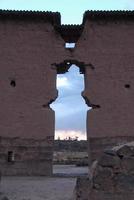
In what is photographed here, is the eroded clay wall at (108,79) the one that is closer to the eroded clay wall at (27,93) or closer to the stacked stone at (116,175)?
the eroded clay wall at (27,93)

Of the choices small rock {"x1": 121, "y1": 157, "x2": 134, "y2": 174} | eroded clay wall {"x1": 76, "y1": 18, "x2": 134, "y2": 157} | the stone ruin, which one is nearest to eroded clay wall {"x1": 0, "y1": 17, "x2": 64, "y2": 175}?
the stone ruin

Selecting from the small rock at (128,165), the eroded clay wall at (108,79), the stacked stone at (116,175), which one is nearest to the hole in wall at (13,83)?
the eroded clay wall at (108,79)

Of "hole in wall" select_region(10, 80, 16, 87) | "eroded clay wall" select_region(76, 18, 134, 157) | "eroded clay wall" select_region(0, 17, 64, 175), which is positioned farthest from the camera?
"hole in wall" select_region(10, 80, 16, 87)

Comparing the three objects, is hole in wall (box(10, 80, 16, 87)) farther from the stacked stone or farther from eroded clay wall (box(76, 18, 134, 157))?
the stacked stone

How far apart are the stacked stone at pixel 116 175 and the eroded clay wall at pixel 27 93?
11.0 metres

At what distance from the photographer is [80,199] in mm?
5590

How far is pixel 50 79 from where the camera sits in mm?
16781

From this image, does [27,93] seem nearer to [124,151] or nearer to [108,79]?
[108,79]

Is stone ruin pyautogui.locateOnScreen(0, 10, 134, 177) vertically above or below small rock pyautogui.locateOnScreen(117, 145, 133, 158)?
above

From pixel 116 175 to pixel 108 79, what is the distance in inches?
472

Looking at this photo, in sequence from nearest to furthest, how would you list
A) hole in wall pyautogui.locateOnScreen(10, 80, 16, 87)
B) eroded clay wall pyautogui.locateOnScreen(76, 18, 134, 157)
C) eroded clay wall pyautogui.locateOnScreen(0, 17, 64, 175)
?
eroded clay wall pyautogui.locateOnScreen(0, 17, 64, 175) < eroded clay wall pyautogui.locateOnScreen(76, 18, 134, 157) < hole in wall pyautogui.locateOnScreen(10, 80, 16, 87)

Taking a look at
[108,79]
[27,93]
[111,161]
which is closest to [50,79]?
[27,93]

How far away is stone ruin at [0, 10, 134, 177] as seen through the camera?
635 inches

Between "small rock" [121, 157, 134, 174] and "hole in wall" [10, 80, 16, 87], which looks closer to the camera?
"small rock" [121, 157, 134, 174]
